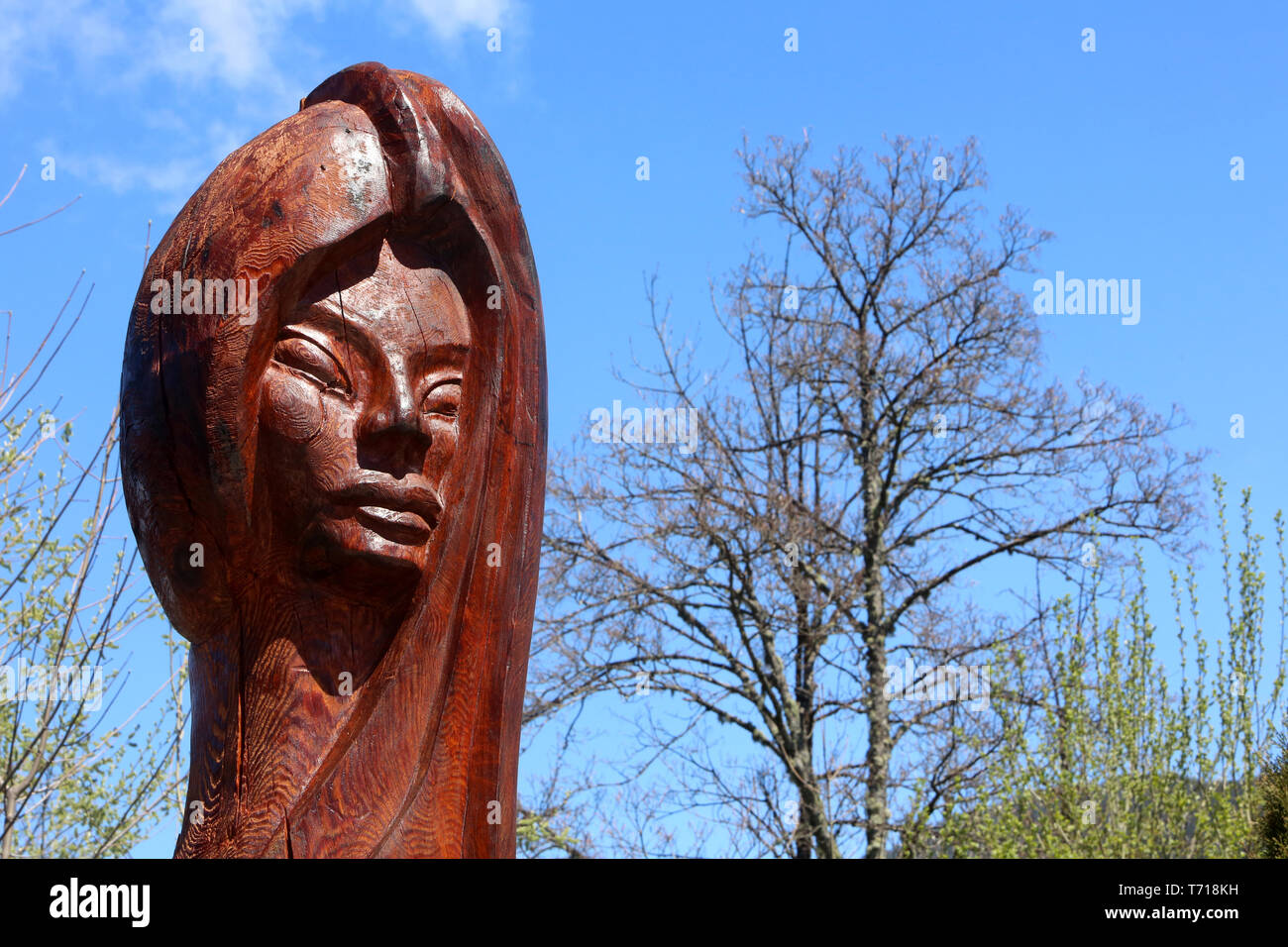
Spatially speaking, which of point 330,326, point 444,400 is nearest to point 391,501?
point 444,400

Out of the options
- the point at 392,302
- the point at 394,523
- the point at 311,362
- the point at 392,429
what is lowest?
the point at 394,523

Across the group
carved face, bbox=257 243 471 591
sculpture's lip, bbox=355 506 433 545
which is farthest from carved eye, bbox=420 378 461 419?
sculpture's lip, bbox=355 506 433 545

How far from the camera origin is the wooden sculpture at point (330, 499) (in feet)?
9.15

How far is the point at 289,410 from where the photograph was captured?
284 centimetres

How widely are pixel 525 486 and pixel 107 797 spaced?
5792mm

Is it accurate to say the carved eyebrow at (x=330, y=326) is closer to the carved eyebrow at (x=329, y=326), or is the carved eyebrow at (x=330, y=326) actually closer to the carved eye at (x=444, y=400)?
the carved eyebrow at (x=329, y=326)

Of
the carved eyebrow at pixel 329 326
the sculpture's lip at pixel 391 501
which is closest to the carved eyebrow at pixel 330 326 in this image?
the carved eyebrow at pixel 329 326

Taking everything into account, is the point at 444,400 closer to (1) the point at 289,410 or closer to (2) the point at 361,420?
(2) the point at 361,420

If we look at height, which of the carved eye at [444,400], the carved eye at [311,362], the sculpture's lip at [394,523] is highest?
the carved eye at [311,362]

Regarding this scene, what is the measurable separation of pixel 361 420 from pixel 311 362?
0.17 m

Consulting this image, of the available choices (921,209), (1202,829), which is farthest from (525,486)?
(921,209)

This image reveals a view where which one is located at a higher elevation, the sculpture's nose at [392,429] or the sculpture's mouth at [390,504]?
the sculpture's nose at [392,429]

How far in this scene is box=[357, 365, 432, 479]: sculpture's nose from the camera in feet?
9.46
